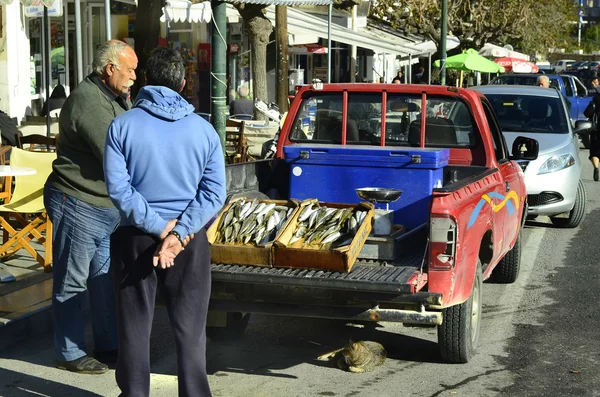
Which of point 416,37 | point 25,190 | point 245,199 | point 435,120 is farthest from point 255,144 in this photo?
point 416,37

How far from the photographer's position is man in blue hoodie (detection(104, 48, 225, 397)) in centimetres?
465

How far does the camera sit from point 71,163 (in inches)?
237

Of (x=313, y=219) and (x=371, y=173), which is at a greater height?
(x=371, y=173)

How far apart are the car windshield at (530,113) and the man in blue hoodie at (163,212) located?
28.3 ft

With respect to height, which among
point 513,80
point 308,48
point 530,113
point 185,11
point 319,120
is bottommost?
point 530,113

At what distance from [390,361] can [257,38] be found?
13523mm

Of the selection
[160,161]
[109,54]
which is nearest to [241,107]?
[109,54]

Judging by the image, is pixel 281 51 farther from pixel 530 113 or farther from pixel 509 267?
pixel 509 267

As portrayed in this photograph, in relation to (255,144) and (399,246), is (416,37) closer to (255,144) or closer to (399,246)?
(255,144)

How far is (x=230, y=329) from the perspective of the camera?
7.03 m

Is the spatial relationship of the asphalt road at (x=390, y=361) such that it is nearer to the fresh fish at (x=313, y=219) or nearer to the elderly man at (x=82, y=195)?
the elderly man at (x=82, y=195)

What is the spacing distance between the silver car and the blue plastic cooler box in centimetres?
469

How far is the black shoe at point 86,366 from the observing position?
20.2ft

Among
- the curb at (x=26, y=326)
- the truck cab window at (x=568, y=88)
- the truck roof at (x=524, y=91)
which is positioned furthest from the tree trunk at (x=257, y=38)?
the curb at (x=26, y=326)
